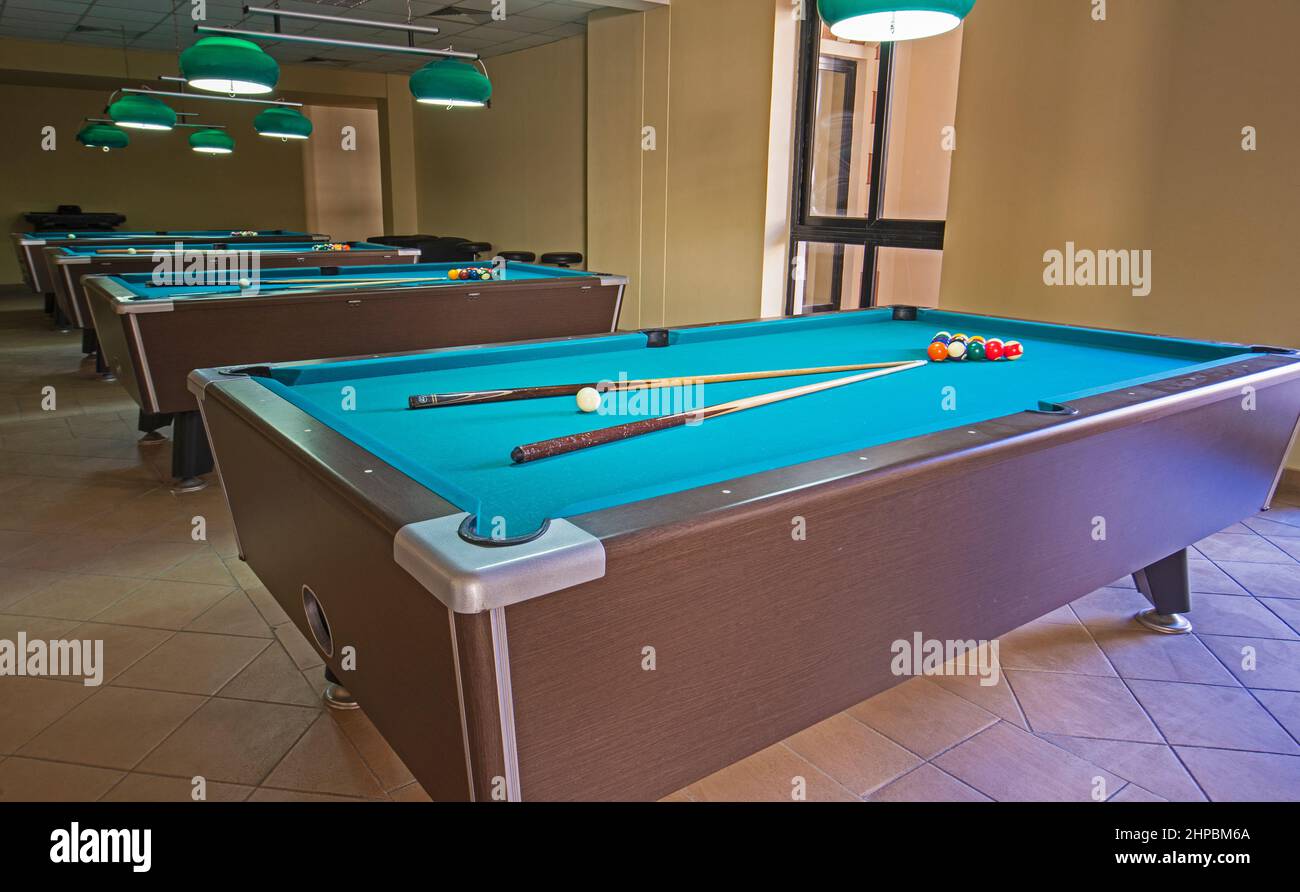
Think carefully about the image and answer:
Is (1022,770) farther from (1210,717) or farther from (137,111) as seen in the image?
(137,111)

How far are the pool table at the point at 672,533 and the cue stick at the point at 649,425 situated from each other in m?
0.02

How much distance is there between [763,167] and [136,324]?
421 centimetres

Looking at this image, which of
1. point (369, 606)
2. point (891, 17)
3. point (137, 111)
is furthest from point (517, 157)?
point (369, 606)

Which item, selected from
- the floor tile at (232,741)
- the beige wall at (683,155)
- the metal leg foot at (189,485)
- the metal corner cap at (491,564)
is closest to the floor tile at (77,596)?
the floor tile at (232,741)

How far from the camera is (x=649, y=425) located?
170 centimetres

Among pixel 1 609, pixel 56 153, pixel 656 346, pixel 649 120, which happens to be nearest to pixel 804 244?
pixel 649 120

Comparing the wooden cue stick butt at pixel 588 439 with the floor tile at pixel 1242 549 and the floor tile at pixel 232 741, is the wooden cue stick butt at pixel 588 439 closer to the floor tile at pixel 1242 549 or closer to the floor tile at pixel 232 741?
the floor tile at pixel 232 741

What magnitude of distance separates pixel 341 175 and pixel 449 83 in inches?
418

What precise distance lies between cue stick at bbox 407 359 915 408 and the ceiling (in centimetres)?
526

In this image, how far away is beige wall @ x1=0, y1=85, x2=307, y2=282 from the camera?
11039 millimetres

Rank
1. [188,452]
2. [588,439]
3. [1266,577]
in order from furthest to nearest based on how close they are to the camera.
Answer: [188,452] < [1266,577] < [588,439]

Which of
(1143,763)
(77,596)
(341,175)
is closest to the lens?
(1143,763)

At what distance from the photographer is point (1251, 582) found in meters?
2.98

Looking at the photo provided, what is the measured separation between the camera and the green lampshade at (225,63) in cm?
341
